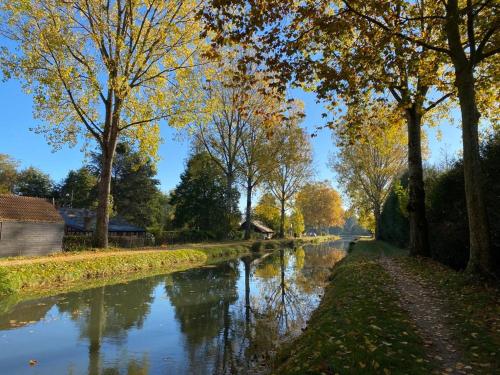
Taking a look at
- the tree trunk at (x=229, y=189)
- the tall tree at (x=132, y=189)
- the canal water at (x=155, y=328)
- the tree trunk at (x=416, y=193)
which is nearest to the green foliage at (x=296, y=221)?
the tall tree at (x=132, y=189)

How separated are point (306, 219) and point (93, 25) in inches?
3054

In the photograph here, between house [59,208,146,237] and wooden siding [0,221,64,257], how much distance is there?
14.8 metres

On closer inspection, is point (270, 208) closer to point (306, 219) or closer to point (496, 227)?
point (306, 219)

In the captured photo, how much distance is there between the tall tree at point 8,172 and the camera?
6080 cm

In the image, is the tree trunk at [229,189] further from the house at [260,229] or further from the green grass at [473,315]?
the green grass at [473,315]

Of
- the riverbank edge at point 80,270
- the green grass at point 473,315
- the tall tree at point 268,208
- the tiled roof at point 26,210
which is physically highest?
the tall tree at point 268,208

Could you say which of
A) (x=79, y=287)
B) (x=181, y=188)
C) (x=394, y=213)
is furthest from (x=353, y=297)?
(x=181, y=188)

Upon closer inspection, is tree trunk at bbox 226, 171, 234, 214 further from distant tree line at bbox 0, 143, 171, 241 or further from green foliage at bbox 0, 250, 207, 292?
green foliage at bbox 0, 250, 207, 292

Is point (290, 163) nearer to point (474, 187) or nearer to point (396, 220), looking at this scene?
point (396, 220)

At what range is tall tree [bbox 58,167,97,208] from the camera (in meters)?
59.7

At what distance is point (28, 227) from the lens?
24.9 metres

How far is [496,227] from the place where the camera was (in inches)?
482

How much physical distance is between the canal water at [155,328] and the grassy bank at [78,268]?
176cm

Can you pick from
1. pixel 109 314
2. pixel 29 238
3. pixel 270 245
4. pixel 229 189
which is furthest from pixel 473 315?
pixel 270 245
